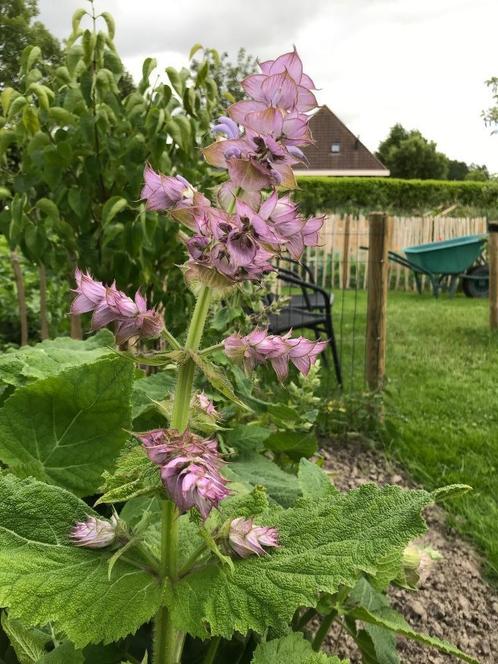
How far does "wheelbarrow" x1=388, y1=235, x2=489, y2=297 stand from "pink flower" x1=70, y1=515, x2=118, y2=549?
422 inches

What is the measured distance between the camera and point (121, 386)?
4.49 ft

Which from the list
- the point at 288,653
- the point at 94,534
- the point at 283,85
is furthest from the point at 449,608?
the point at 283,85

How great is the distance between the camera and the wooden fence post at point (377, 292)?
4.36m

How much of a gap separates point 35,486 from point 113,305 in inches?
15.4

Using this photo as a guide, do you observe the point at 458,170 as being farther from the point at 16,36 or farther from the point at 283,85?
the point at 283,85

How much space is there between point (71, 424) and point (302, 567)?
648mm

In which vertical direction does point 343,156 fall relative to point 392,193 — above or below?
above

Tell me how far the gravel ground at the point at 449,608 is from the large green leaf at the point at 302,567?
4.37 ft

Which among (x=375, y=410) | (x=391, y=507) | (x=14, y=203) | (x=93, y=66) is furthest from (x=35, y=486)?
(x=375, y=410)

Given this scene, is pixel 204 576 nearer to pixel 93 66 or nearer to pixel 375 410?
pixel 93 66

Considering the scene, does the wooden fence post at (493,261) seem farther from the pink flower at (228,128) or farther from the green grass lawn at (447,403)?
the pink flower at (228,128)

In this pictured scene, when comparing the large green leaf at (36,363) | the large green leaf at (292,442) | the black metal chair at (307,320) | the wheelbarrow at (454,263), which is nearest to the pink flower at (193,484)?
the large green leaf at (36,363)

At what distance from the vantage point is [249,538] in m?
1.01

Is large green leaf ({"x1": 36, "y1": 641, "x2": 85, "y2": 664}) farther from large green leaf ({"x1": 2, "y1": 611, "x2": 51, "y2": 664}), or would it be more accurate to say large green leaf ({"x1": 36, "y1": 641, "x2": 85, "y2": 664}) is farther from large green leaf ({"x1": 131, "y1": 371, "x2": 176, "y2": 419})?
large green leaf ({"x1": 131, "y1": 371, "x2": 176, "y2": 419})
